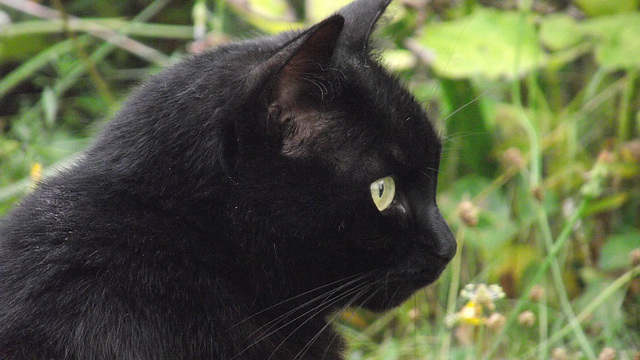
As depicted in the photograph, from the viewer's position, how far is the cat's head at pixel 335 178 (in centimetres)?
105

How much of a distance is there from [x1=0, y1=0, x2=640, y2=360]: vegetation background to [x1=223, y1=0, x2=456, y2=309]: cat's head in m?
0.49

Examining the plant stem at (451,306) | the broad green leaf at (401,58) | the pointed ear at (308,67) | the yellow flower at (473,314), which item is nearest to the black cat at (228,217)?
the pointed ear at (308,67)

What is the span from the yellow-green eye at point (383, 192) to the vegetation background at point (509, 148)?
56 cm

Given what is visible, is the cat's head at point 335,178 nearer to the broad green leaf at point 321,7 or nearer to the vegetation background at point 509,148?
the vegetation background at point 509,148

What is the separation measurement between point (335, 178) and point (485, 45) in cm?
107

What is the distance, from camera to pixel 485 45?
6.51 ft

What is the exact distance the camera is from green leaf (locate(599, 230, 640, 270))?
1868mm

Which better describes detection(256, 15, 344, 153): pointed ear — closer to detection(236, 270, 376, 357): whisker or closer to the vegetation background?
detection(236, 270, 376, 357): whisker

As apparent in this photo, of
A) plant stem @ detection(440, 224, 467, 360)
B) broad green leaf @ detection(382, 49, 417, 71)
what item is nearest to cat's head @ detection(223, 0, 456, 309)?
plant stem @ detection(440, 224, 467, 360)

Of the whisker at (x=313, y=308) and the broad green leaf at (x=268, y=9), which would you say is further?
the broad green leaf at (x=268, y=9)

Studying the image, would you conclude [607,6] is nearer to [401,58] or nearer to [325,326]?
[401,58]

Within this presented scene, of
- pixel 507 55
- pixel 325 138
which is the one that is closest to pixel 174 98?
pixel 325 138

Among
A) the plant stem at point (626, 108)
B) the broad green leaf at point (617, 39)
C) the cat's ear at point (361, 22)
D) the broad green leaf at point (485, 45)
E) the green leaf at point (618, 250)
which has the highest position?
the cat's ear at point (361, 22)

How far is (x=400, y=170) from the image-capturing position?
1.14 metres
